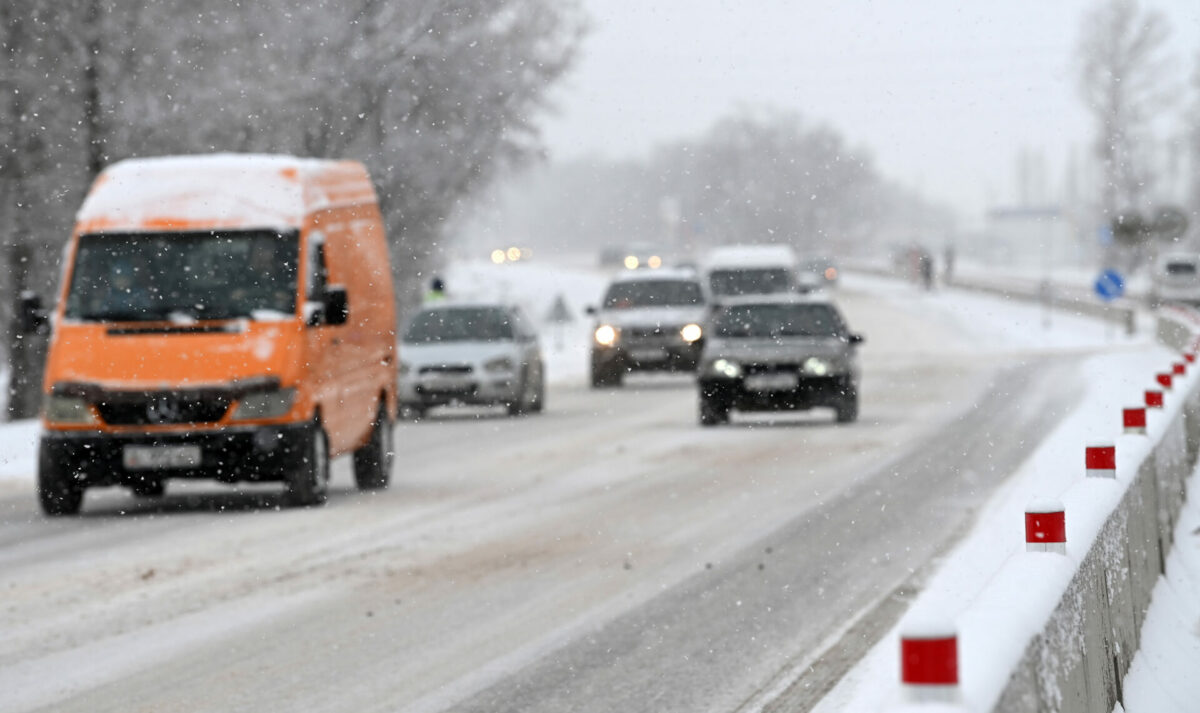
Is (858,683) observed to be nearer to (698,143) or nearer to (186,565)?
(186,565)

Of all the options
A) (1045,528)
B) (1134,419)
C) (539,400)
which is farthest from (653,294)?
(1045,528)

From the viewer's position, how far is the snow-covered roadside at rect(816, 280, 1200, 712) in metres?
4.34

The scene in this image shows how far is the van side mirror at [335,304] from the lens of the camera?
50.5 feet

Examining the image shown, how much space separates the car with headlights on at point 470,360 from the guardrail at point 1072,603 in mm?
15773

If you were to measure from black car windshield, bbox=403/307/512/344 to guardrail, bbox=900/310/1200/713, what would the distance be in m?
16.9

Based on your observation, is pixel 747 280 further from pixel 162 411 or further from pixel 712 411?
pixel 162 411

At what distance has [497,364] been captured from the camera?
88.6 feet

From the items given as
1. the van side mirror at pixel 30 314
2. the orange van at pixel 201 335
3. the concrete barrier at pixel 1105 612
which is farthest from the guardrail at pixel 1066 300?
the concrete barrier at pixel 1105 612

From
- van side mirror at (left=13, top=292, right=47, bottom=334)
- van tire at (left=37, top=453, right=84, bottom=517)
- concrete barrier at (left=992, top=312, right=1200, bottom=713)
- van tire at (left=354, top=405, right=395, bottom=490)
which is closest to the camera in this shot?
concrete barrier at (left=992, top=312, right=1200, bottom=713)

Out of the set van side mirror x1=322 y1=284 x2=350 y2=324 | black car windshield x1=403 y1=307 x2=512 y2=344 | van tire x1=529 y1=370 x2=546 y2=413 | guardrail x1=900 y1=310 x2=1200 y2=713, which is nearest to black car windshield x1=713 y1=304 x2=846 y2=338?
van tire x1=529 y1=370 x2=546 y2=413

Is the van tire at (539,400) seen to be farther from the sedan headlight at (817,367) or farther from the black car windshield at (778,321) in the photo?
the sedan headlight at (817,367)

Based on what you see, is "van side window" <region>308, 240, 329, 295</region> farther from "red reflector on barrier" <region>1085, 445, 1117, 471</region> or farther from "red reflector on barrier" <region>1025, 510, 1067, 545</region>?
"red reflector on barrier" <region>1025, 510, 1067, 545</region>

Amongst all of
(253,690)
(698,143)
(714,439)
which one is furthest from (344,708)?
(698,143)

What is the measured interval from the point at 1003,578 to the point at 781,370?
1832cm
